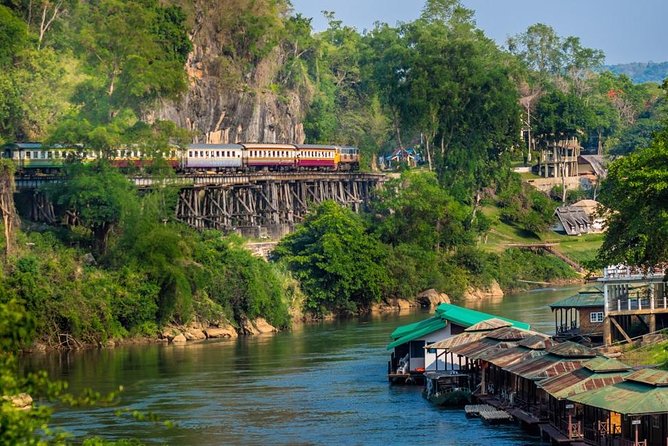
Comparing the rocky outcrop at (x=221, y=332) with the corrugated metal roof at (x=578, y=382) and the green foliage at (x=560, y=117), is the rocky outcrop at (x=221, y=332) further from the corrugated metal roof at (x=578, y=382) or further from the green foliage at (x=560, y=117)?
the green foliage at (x=560, y=117)

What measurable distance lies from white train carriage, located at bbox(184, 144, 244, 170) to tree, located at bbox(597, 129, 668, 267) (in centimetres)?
4326

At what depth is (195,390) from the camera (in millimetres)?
57531

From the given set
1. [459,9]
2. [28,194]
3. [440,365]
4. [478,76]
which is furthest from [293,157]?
[440,365]

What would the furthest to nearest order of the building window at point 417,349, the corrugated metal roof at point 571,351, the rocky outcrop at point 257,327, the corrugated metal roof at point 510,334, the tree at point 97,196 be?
the tree at point 97,196
the rocky outcrop at point 257,327
the building window at point 417,349
the corrugated metal roof at point 510,334
the corrugated metal roof at point 571,351

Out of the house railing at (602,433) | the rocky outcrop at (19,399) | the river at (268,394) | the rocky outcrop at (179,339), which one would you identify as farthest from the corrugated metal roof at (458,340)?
the rocky outcrop at (179,339)

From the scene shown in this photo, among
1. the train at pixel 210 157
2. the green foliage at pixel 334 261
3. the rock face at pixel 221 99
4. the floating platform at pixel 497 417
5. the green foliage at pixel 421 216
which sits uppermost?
the rock face at pixel 221 99

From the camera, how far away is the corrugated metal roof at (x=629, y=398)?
36.9 meters

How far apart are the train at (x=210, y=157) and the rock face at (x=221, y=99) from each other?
599 cm

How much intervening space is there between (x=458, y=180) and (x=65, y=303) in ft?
165

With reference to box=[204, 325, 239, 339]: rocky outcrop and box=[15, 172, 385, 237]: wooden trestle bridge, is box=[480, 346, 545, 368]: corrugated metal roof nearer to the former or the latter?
box=[204, 325, 239, 339]: rocky outcrop

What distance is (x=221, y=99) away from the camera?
375 ft

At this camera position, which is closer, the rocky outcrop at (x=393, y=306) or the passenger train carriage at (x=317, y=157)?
the rocky outcrop at (x=393, y=306)

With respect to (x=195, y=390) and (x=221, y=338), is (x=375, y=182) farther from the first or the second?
(x=195, y=390)

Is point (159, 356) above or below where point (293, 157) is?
→ below
